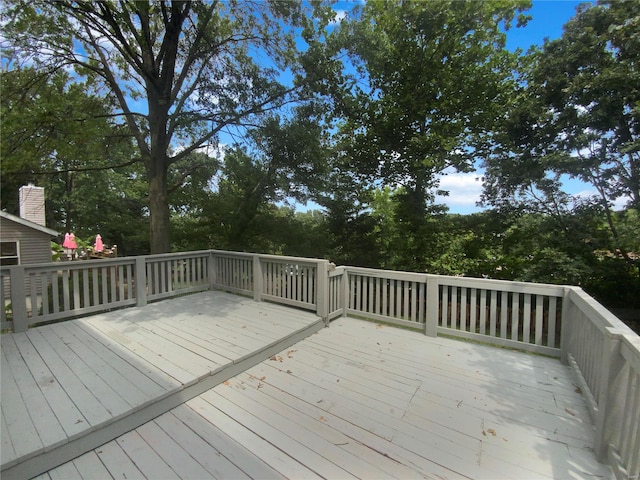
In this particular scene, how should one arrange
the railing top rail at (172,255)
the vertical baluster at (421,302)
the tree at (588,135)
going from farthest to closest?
the tree at (588,135), the railing top rail at (172,255), the vertical baluster at (421,302)

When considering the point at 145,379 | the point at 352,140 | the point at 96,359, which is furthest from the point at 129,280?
the point at 352,140

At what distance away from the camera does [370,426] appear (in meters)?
2.04

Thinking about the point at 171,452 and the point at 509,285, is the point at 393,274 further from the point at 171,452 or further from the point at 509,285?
the point at 171,452

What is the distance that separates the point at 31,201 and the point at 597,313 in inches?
552

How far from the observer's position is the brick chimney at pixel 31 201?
30.9ft

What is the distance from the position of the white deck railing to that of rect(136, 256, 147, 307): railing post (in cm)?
1

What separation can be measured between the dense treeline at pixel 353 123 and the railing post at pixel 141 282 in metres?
1.66

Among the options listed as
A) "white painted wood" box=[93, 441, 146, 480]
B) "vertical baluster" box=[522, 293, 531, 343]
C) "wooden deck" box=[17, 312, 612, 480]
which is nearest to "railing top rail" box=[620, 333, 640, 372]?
"wooden deck" box=[17, 312, 612, 480]

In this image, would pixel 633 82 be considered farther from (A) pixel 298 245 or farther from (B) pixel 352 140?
(A) pixel 298 245

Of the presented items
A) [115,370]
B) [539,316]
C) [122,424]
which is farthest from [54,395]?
[539,316]

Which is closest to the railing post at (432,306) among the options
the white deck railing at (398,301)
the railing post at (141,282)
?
the white deck railing at (398,301)

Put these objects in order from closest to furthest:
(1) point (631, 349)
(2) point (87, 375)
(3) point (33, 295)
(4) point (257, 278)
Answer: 1. (1) point (631, 349)
2. (2) point (87, 375)
3. (3) point (33, 295)
4. (4) point (257, 278)

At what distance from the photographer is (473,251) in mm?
7121

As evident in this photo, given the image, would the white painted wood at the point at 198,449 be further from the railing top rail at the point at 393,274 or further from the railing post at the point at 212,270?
the railing post at the point at 212,270
